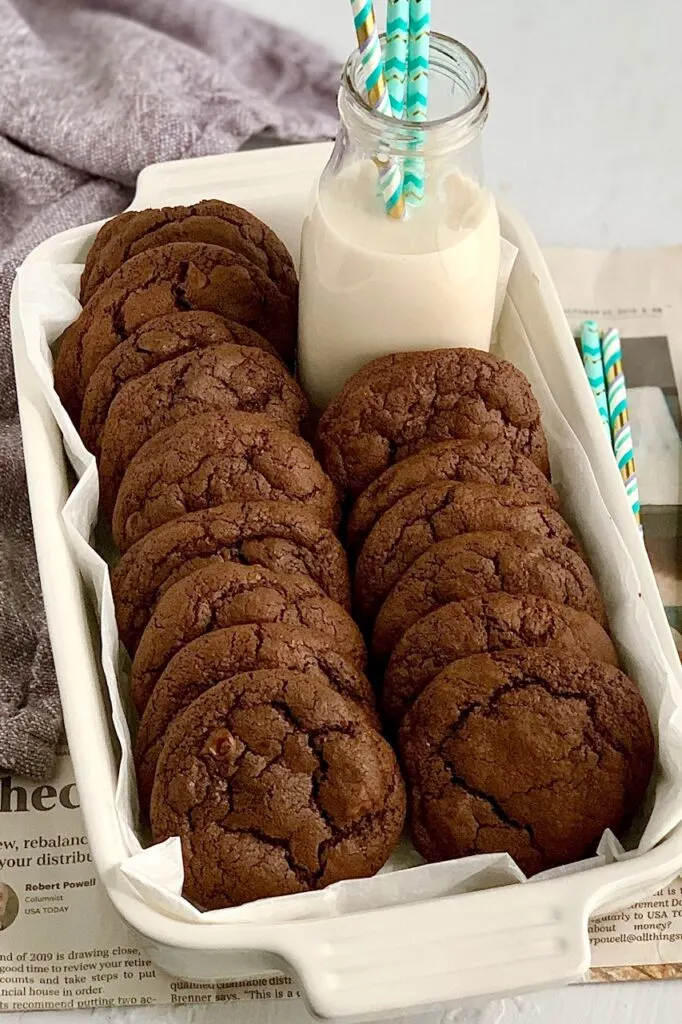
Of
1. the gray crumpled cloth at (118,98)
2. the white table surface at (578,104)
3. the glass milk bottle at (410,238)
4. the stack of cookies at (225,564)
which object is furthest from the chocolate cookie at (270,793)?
the white table surface at (578,104)

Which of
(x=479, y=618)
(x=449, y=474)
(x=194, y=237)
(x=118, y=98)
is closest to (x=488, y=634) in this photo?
(x=479, y=618)

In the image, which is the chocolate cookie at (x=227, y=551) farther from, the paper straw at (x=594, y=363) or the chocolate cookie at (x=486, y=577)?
the paper straw at (x=594, y=363)

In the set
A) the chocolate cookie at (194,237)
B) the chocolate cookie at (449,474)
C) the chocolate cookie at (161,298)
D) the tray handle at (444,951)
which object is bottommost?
the tray handle at (444,951)

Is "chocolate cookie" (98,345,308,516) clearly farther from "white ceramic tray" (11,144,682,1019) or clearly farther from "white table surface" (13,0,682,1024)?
"white table surface" (13,0,682,1024)

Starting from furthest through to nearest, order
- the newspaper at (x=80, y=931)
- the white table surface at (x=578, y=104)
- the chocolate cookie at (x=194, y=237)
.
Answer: the white table surface at (x=578, y=104) < the chocolate cookie at (x=194, y=237) < the newspaper at (x=80, y=931)

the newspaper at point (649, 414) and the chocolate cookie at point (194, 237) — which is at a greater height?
the chocolate cookie at point (194, 237)

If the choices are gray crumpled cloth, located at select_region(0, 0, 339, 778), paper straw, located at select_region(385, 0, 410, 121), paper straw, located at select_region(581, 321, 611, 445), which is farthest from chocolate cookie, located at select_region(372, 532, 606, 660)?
gray crumpled cloth, located at select_region(0, 0, 339, 778)
